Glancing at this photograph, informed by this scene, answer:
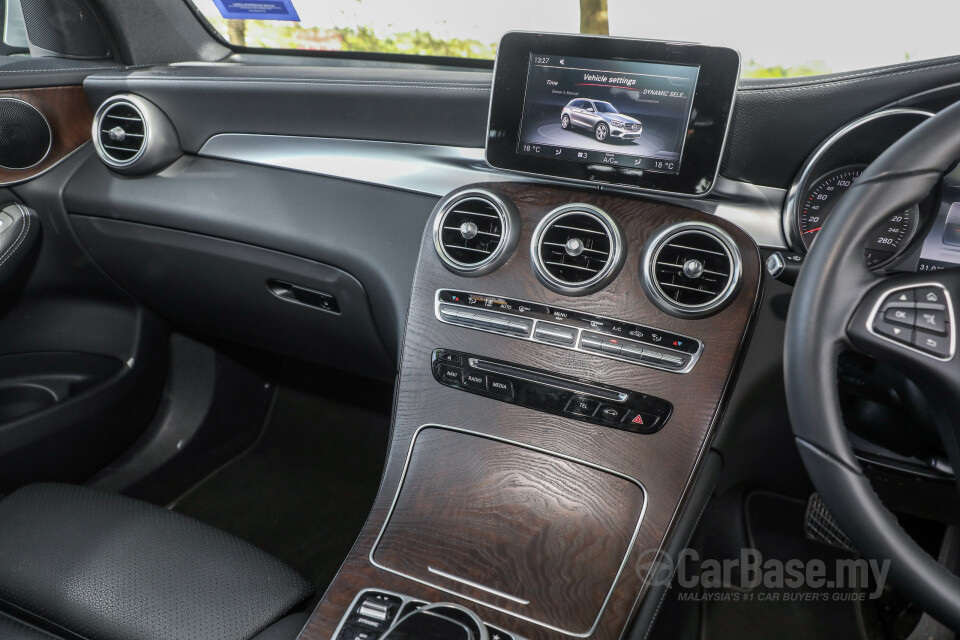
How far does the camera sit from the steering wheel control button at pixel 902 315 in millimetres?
747

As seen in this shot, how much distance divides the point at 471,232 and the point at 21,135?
109cm

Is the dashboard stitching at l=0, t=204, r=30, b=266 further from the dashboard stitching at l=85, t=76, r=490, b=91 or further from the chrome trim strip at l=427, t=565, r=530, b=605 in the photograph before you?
the chrome trim strip at l=427, t=565, r=530, b=605

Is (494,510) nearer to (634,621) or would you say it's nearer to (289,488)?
(634,621)

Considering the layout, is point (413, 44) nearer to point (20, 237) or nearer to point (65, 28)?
point (65, 28)

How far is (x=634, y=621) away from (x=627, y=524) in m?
0.12

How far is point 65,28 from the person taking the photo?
69.0 inches

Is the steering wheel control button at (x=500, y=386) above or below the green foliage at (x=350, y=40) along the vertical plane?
below

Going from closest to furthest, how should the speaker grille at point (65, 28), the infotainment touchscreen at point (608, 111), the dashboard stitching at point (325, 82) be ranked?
the infotainment touchscreen at point (608, 111)
the dashboard stitching at point (325, 82)
the speaker grille at point (65, 28)

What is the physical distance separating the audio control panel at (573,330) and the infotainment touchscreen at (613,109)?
0.70ft

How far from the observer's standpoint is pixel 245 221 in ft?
4.81

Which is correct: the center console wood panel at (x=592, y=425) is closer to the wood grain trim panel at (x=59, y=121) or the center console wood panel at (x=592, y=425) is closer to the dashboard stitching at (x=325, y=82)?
the dashboard stitching at (x=325, y=82)

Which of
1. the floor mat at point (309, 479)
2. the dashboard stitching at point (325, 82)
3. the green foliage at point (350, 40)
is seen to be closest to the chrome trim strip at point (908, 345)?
the dashboard stitching at point (325, 82)

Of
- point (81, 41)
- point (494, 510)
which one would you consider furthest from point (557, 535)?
point (81, 41)

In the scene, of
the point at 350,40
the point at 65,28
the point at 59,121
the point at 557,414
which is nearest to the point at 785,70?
the point at 557,414
